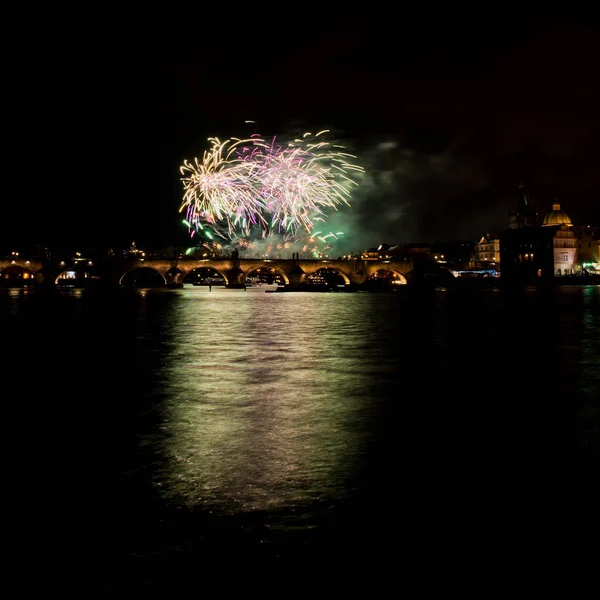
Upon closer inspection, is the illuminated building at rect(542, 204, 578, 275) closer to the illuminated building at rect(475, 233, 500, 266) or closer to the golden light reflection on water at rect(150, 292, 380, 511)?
the illuminated building at rect(475, 233, 500, 266)

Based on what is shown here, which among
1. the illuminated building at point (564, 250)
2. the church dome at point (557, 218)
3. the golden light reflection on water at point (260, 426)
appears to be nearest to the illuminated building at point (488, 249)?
the church dome at point (557, 218)

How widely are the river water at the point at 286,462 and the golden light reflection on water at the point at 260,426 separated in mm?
35

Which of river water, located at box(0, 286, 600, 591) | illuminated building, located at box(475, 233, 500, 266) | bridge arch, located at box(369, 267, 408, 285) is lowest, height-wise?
river water, located at box(0, 286, 600, 591)

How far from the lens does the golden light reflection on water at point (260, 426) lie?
19.6ft

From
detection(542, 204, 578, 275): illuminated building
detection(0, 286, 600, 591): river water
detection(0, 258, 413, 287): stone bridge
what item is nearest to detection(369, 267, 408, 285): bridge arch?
detection(0, 258, 413, 287): stone bridge

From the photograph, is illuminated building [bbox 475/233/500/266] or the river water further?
illuminated building [bbox 475/233/500/266]

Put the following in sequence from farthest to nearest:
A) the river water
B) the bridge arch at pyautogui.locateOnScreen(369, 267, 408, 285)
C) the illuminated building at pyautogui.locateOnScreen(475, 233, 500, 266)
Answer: the illuminated building at pyautogui.locateOnScreen(475, 233, 500, 266), the bridge arch at pyautogui.locateOnScreen(369, 267, 408, 285), the river water

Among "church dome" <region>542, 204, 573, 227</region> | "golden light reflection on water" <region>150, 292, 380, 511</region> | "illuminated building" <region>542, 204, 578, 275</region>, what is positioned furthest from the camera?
"church dome" <region>542, 204, 573, 227</region>

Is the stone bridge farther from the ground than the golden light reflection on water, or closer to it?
farther from the ground

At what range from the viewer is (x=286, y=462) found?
6.80 m

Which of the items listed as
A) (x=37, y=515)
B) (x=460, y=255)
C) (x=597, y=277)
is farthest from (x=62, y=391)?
(x=460, y=255)

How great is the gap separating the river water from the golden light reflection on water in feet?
0.12

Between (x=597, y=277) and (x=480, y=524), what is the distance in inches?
4292

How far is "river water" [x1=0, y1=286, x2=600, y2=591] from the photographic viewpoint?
4.74 m
